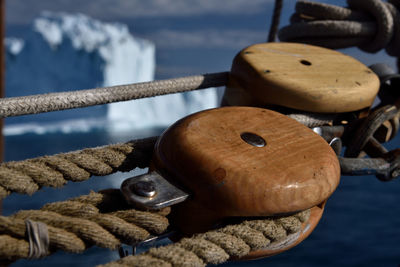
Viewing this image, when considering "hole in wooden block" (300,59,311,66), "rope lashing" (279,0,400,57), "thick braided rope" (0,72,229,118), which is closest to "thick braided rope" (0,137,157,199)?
"thick braided rope" (0,72,229,118)

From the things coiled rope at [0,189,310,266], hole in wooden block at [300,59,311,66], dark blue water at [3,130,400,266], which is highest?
hole in wooden block at [300,59,311,66]

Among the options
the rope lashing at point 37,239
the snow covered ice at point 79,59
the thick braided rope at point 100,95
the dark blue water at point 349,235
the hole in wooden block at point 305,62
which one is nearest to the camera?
the rope lashing at point 37,239

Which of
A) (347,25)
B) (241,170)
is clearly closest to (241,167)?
(241,170)

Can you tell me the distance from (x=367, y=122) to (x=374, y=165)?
0.46ft

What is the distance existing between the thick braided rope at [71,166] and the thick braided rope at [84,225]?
0.07 metres

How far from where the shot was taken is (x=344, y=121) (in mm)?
985

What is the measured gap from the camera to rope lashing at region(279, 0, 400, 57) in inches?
52.1

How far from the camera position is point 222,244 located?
527mm

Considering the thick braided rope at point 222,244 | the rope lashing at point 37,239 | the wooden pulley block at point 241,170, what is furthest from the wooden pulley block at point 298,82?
the rope lashing at point 37,239

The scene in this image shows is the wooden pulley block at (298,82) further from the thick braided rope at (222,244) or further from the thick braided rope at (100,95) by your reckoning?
the thick braided rope at (222,244)

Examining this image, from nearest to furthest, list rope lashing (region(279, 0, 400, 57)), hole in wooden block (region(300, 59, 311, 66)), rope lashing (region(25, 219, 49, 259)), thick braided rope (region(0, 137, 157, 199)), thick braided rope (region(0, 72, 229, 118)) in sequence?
rope lashing (region(25, 219, 49, 259)) < thick braided rope (region(0, 137, 157, 199)) < thick braided rope (region(0, 72, 229, 118)) < hole in wooden block (region(300, 59, 311, 66)) < rope lashing (region(279, 0, 400, 57))

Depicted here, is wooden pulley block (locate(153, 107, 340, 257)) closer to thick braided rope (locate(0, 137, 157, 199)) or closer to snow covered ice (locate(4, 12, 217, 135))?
thick braided rope (locate(0, 137, 157, 199))

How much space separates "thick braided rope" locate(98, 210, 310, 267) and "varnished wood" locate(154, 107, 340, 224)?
0.02 m

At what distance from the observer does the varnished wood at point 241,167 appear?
0.53 metres
